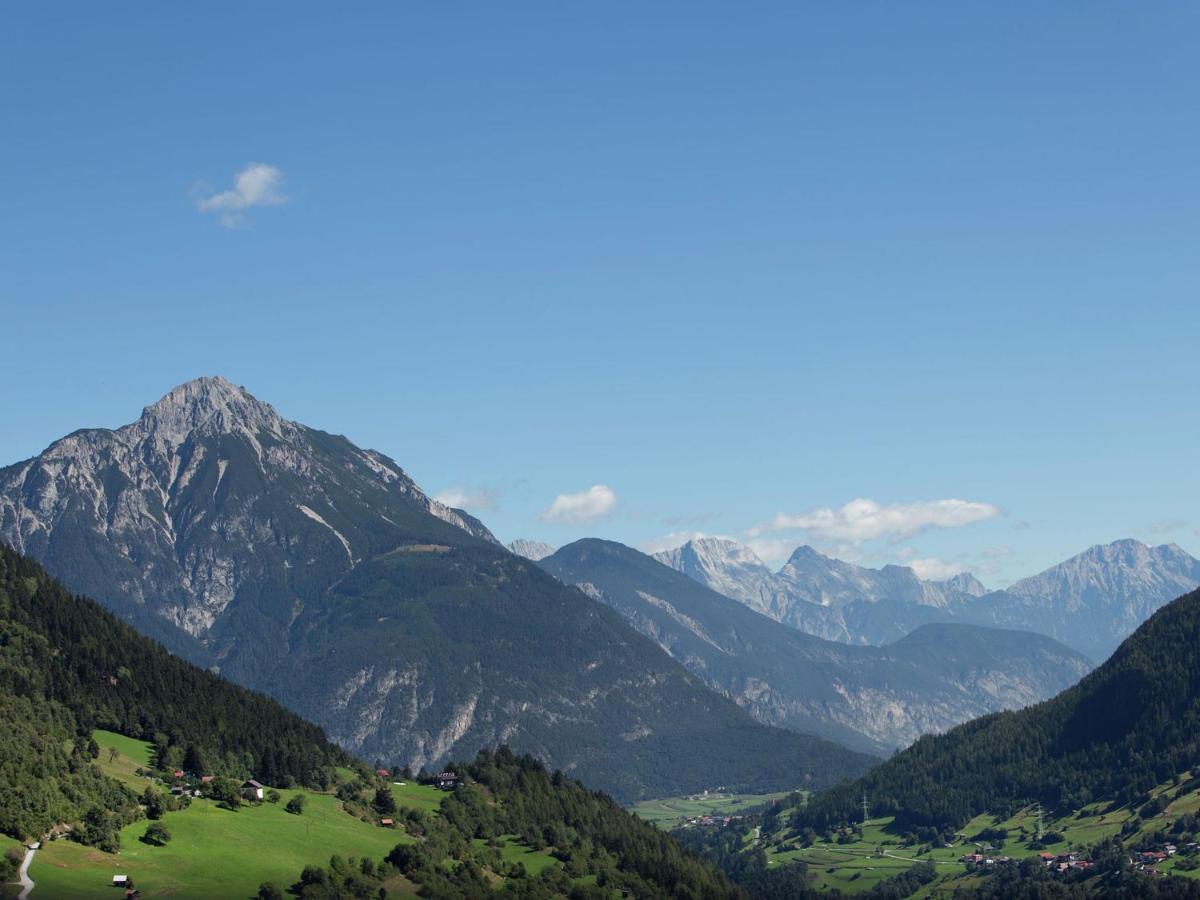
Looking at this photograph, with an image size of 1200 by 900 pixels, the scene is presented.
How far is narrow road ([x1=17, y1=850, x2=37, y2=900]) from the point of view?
175 metres

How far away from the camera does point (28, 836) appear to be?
641 feet

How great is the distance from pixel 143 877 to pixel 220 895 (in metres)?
9.63

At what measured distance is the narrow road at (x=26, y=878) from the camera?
175 m

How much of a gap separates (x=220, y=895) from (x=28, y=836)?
24389 millimetres

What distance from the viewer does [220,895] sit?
198 metres

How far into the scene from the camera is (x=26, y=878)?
599 feet

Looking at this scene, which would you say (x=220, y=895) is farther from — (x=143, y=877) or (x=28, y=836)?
(x=28, y=836)

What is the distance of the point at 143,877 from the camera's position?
197 meters

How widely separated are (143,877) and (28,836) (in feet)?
48.5

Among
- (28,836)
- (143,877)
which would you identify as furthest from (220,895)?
(28,836)
